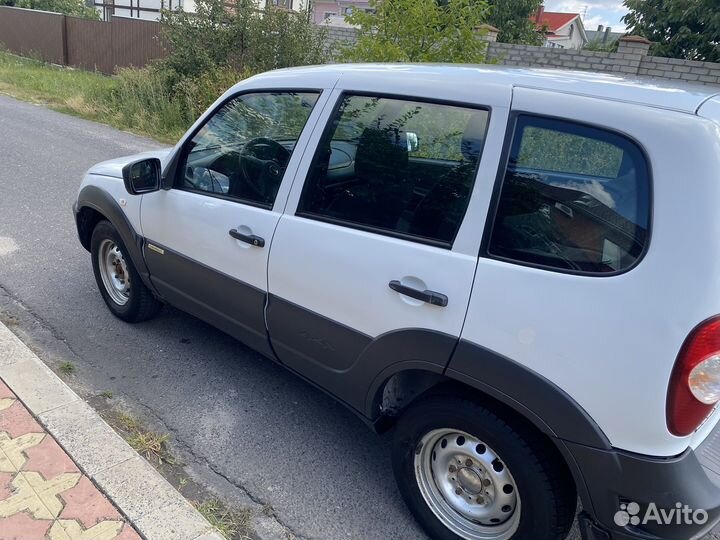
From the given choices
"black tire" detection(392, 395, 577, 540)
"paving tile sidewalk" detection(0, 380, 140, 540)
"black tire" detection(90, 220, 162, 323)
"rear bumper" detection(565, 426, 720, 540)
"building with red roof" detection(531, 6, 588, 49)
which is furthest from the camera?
"building with red roof" detection(531, 6, 588, 49)

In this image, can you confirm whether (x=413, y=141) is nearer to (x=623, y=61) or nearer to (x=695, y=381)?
(x=695, y=381)

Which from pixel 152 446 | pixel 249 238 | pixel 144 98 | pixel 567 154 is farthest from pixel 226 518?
pixel 144 98

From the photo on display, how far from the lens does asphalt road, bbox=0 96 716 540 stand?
103 inches

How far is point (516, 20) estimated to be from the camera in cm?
2545

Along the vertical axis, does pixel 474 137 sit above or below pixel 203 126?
above

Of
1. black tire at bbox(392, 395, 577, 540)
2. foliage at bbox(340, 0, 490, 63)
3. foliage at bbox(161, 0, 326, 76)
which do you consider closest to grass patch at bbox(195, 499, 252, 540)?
black tire at bbox(392, 395, 577, 540)

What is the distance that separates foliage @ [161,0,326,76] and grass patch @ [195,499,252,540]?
1001 centimetres

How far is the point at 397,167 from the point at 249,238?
0.83 metres

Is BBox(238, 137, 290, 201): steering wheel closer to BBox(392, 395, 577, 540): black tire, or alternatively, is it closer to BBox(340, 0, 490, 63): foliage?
BBox(392, 395, 577, 540): black tire

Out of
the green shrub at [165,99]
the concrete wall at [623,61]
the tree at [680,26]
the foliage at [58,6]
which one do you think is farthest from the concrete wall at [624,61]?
the foliage at [58,6]

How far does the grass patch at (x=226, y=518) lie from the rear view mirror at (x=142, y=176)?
69.1 inches

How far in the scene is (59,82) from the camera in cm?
1661

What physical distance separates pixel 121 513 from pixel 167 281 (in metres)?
1.46

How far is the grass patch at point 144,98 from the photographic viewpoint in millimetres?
11023
